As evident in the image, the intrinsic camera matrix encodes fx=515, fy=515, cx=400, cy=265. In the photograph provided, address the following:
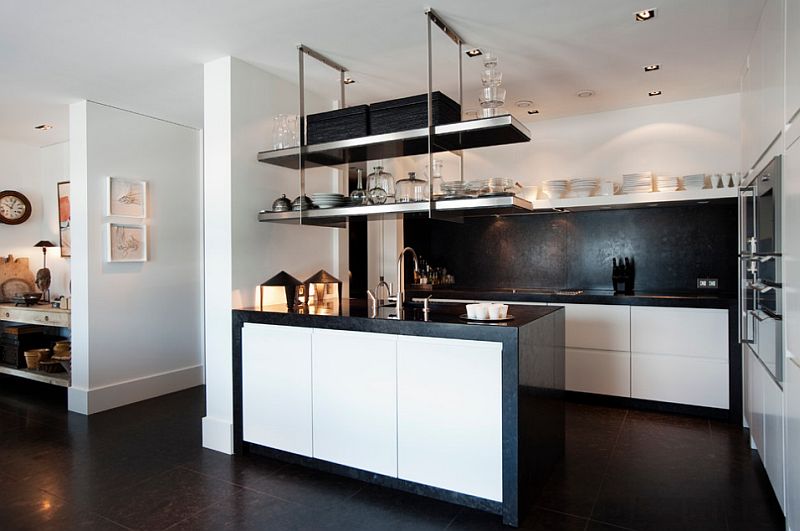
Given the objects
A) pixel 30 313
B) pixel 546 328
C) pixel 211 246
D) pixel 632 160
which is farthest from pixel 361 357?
pixel 30 313

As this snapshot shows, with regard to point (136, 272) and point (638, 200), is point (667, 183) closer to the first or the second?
point (638, 200)

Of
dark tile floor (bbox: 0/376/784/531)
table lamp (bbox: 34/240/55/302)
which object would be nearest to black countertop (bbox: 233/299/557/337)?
dark tile floor (bbox: 0/376/784/531)

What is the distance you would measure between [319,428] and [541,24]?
273cm

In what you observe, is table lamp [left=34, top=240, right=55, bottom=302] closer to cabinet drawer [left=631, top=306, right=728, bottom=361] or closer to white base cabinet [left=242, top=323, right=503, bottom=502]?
white base cabinet [left=242, top=323, right=503, bottom=502]

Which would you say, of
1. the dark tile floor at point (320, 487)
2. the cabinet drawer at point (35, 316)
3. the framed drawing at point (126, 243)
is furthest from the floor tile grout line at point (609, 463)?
the cabinet drawer at point (35, 316)

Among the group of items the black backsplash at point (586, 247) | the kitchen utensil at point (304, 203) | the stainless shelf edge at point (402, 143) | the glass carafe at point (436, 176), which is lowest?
the black backsplash at point (586, 247)

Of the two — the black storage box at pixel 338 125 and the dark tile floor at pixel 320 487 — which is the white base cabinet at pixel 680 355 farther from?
the black storage box at pixel 338 125

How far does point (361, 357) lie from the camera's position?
2.89 m

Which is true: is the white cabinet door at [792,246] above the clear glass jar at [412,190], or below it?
below

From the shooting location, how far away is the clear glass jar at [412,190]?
2990 millimetres

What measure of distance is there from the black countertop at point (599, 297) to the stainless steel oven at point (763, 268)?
606 mm

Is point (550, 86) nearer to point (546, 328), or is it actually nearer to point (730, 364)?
point (546, 328)

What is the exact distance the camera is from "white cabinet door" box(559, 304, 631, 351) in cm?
434

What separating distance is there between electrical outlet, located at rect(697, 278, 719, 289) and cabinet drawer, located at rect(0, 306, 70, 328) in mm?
5723
